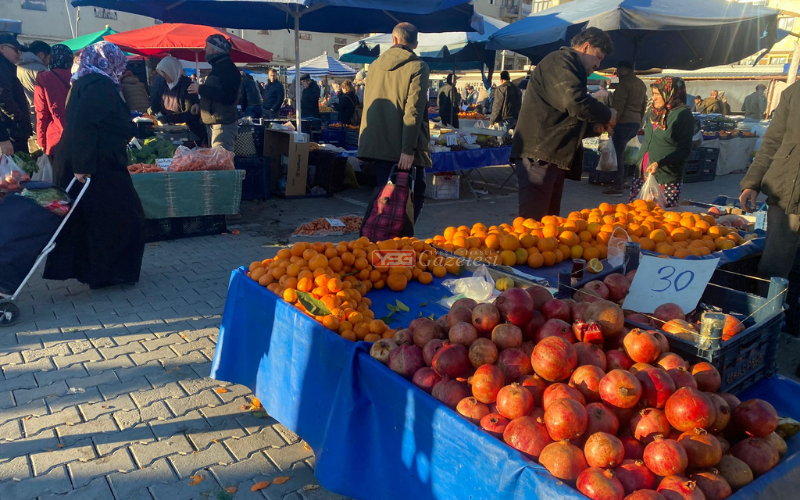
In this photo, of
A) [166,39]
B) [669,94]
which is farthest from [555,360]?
[166,39]

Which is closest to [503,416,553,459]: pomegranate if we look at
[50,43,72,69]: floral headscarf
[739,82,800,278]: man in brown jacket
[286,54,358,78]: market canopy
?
[739,82,800,278]: man in brown jacket

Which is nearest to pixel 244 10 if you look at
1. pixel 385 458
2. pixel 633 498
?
pixel 385 458

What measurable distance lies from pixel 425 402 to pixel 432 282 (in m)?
1.38

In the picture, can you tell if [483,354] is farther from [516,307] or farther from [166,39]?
[166,39]

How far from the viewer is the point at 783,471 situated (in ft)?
4.94

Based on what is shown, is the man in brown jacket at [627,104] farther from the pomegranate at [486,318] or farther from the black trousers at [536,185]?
the pomegranate at [486,318]

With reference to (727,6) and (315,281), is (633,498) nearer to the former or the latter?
(315,281)

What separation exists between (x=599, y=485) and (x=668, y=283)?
1.25 metres

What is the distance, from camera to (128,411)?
9.87 feet

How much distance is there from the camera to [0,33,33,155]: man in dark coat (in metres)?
6.28

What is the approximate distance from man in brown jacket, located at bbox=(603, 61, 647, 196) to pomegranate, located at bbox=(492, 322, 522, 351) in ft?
26.3

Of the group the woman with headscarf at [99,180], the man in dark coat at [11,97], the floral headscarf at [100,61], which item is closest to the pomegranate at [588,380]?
the woman with headscarf at [99,180]

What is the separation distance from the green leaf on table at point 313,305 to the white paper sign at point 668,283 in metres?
1.33

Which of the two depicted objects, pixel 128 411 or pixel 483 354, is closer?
pixel 483 354
